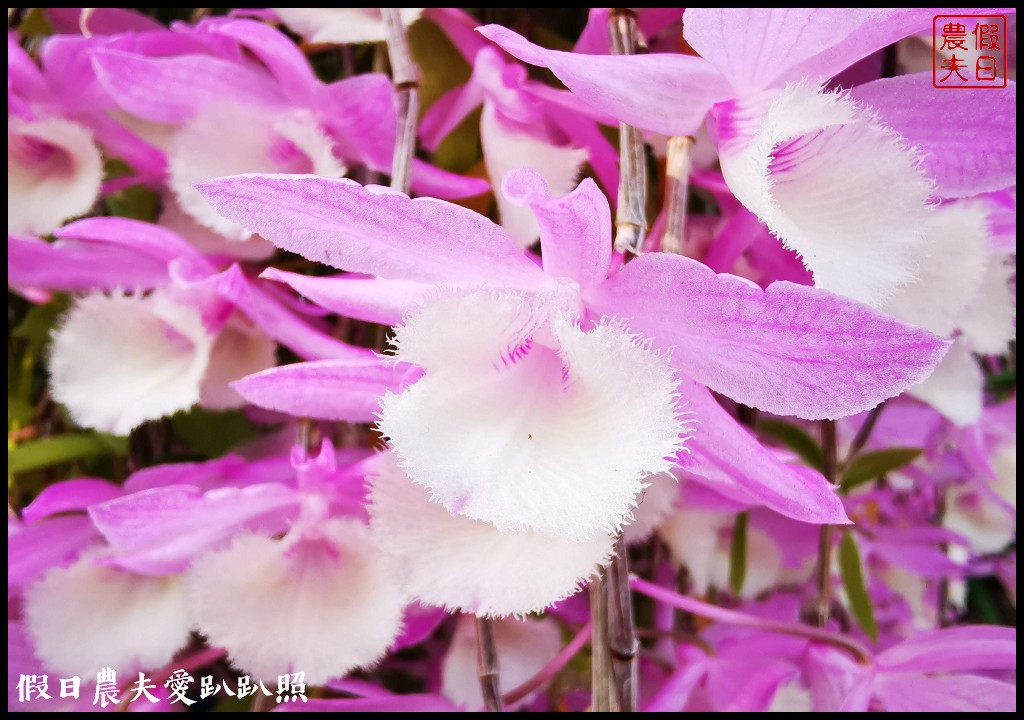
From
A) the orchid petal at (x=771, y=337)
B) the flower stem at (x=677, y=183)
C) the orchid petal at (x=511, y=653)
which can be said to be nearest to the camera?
the orchid petal at (x=771, y=337)

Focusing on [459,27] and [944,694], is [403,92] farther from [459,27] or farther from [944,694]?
[944,694]

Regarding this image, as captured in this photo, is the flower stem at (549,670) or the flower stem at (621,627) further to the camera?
the flower stem at (549,670)

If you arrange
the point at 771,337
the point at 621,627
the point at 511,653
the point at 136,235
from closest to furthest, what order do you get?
1. the point at 771,337
2. the point at 621,627
3. the point at 136,235
4. the point at 511,653

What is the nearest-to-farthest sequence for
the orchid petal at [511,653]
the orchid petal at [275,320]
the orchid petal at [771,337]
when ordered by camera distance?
1. the orchid petal at [771,337]
2. the orchid petal at [275,320]
3. the orchid petal at [511,653]

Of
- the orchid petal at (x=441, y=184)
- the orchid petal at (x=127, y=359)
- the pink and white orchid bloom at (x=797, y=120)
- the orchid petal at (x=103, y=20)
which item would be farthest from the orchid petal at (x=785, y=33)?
the orchid petal at (x=103, y=20)

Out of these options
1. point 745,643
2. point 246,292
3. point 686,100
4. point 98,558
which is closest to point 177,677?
point 98,558

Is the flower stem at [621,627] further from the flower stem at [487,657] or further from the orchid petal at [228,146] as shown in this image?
the orchid petal at [228,146]

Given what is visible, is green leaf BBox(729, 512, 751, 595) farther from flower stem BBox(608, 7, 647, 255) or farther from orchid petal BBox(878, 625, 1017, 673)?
flower stem BBox(608, 7, 647, 255)

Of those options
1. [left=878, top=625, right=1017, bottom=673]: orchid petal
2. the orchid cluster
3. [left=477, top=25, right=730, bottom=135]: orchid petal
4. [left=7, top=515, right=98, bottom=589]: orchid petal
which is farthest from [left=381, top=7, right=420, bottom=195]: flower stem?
[left=878, top=625, right=1017, bottom=673]: orchid petal

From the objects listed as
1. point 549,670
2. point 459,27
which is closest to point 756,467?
point 549,670
